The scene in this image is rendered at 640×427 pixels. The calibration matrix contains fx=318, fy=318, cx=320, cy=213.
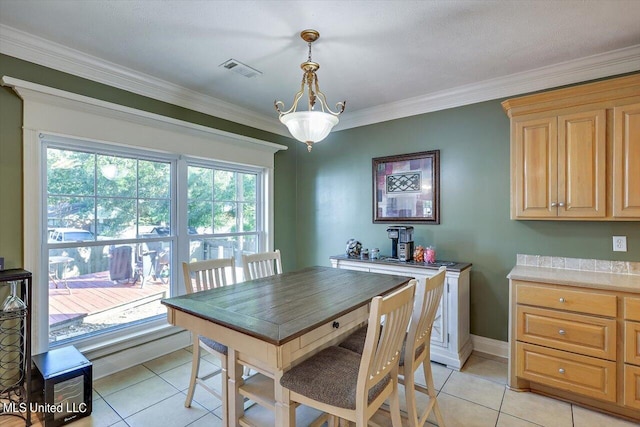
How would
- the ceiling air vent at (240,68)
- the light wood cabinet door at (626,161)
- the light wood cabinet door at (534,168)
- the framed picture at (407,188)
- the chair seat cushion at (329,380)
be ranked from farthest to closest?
1. the framed picture at (407,188)
2. the ceiling air vent at (240,68)
3. the light wood cabinet door at (534,168)
4. the light wood cabinet door at (626,161)
5. the chair seat cushion at (329,380)

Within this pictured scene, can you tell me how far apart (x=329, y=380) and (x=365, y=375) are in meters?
0.25

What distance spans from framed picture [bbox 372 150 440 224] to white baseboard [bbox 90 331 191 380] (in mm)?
2385

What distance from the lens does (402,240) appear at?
3191 millimetres

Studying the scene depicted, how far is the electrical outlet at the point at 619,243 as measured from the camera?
2.41m

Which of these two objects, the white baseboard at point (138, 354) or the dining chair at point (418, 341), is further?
the white baseboard at point (138, 354)

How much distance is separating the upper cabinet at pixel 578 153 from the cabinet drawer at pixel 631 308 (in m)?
0.57

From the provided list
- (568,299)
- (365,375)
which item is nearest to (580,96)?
(568,299)

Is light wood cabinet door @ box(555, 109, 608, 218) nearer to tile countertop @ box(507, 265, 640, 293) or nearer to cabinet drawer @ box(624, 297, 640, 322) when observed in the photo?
tile countertop @ box(507, 265, 640, 293)

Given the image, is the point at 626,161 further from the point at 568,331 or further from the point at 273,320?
the point at 273,320

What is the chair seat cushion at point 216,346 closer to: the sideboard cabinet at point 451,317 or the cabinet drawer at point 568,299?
the sideboard cabinet at point 451,317

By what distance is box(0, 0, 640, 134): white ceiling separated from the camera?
6.16ft

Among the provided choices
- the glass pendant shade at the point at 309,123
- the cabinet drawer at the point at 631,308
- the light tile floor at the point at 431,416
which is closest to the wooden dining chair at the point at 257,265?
the light tile floor at the point at 431,416

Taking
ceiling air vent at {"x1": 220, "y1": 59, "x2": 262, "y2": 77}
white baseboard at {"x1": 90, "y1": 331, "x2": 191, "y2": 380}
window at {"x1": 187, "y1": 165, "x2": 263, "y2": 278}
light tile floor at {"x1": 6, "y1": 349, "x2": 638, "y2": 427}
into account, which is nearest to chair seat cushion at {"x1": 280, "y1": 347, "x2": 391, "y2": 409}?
light tile floor at {"x1": 6, "y1": 349, "x2": 638, "y2": 427}

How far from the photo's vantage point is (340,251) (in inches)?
158
